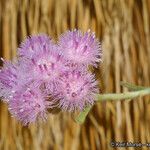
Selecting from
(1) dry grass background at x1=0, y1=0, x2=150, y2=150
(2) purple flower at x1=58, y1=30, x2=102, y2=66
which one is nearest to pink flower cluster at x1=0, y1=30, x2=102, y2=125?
(2) purple flower at x1=58, y1=30, x2=102, y2=66

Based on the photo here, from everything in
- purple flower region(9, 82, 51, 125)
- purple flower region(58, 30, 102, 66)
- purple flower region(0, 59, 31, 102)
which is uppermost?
purple flower region(58, 30, 102, 66)

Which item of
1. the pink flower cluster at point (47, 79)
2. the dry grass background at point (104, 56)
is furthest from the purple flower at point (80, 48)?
the dry grass background at point (104, 56)

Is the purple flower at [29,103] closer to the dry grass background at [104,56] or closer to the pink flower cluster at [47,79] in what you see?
the pink flower cluster at [47,79]

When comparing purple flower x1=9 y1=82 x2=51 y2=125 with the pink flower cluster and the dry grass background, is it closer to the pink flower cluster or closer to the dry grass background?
the pink flower cluster

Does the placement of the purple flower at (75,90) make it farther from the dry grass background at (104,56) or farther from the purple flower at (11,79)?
the dry grass background at (104,56)

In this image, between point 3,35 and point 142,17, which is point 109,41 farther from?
point 3,35

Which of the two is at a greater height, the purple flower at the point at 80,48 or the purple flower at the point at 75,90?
the purple flower at the point at 80,48

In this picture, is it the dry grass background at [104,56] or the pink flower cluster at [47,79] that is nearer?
the pink flower cluster at [47,79]

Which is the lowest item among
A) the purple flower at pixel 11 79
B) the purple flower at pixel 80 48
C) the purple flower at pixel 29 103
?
the purple flower at pixel 29 103
